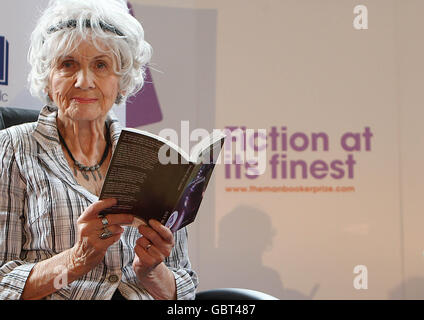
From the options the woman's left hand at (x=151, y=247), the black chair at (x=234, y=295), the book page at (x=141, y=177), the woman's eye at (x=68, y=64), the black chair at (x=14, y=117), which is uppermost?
the woman's eye at (x=68, y=64)

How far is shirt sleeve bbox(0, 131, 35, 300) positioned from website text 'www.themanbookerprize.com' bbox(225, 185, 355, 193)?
1.11 m

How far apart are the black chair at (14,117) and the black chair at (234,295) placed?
2.25 ft

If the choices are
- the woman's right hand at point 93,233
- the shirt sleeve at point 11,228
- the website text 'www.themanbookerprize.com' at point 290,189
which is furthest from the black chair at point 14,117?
the website text 'www.themanbookerprize.com' at point 290,189

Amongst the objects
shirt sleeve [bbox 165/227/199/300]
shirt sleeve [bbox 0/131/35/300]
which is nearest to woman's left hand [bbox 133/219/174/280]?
shirt sleeve [bbox 165/227/199/300]

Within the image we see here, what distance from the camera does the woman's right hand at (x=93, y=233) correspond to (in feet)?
3.18

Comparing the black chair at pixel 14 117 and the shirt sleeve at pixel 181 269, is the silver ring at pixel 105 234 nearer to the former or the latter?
the shirt sleeve at pixel 181 269

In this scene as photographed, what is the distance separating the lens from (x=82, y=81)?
3.99 feet

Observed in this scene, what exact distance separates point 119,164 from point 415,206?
1458mm

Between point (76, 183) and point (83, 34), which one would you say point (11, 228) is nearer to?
point (76, 183)

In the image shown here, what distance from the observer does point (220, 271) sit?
2.09 m

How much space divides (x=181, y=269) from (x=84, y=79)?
55cm

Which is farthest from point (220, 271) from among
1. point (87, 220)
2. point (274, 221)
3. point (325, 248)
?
point (87, 220)

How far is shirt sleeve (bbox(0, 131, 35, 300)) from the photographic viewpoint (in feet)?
3.44

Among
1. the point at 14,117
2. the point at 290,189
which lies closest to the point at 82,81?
the point at 14,117
